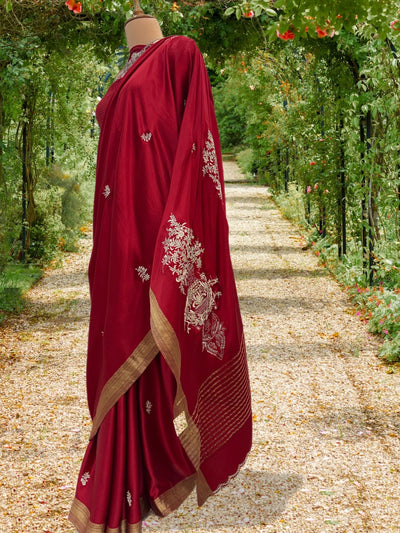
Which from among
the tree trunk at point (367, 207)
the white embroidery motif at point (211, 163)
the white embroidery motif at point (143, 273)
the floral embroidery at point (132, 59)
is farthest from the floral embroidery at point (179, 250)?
the tree trunk at point (367, 207)

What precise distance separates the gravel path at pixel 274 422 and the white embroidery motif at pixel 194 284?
2.24ft

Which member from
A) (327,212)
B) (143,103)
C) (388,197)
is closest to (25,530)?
(143,103)

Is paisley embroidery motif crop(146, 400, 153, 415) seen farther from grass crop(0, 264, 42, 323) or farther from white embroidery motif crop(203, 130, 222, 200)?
grass crop(0, 264, 42, 323)

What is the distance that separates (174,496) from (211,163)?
1124 millimetres

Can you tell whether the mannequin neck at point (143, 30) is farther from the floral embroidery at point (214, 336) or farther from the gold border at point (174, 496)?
the gold border at point (174, 496)

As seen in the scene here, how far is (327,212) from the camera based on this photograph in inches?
332

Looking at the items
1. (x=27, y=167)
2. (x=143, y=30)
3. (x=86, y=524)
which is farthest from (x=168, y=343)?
(x=27, y=167)

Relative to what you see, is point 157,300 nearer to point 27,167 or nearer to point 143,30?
point 143,30

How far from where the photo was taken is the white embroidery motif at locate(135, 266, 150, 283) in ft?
7.93

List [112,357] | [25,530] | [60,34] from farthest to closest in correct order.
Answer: [60,34], [25,530], [112,357]

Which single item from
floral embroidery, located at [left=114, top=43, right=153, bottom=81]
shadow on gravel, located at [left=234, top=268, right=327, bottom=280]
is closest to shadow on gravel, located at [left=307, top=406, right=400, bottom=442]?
floral embroidery, located at [left=114, top=43, right=153, bottom=81]

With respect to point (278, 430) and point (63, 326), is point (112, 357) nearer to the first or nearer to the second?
point (278, 430)

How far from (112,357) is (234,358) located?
0.45 meters

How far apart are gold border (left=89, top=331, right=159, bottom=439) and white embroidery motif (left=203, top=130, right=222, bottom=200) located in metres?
0.56
